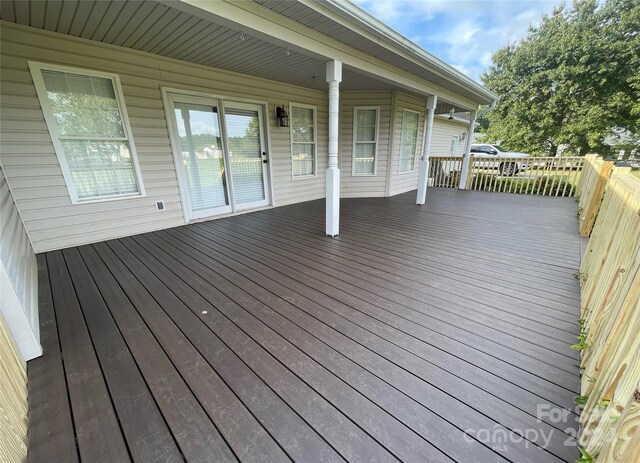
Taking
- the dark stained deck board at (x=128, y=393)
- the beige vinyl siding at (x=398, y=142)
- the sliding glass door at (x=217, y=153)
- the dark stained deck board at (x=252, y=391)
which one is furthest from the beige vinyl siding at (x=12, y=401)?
the beige vinyl siding at (x=398, y=142)

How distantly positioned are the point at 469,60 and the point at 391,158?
31243 mm

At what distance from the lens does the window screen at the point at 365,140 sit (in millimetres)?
6086

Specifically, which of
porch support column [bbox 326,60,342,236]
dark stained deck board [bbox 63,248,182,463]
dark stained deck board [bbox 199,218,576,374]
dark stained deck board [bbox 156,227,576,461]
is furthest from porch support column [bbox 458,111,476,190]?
dark stained deck board [bbox 63,248,182,463]

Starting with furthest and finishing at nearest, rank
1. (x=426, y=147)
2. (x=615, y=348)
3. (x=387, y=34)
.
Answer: (x=426, y=147) < (x=387, y=34) < (x=615, y=348)

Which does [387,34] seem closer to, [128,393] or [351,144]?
[351,144]

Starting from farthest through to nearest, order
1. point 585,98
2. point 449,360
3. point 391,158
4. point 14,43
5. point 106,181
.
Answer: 1. point 585,98
2. point 391,158
3. point 106,181
4. point 14,43
5. point 449,360

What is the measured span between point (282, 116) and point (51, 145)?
134 inches

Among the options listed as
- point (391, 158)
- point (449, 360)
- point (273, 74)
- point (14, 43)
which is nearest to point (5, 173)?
point (14, 43)

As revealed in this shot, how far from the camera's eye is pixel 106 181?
3439mm

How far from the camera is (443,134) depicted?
10617mm

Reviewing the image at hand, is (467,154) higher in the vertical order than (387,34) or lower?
lower

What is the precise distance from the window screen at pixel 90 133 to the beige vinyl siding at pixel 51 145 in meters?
0.12

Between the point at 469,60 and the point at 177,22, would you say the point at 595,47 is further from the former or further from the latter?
the point at 469,60

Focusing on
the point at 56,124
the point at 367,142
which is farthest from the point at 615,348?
the point at 367,142
